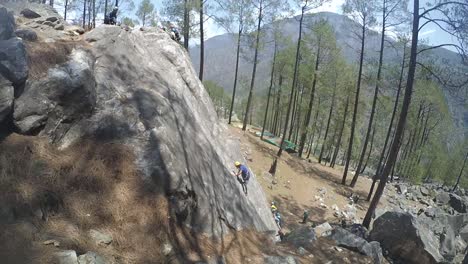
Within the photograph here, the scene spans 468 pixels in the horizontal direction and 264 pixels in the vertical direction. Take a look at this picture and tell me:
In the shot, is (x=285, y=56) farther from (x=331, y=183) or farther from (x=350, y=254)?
(x=350, y=254)

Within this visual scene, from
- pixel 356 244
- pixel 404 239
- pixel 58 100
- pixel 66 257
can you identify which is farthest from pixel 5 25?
pixel 404 239

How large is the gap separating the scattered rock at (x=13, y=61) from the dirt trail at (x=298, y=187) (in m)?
13.9

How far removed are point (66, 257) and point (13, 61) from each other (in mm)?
5043

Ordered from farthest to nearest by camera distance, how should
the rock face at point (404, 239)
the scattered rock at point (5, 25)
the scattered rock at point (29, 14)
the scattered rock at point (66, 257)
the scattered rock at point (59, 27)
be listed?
the rock face at point (404, 239) < the scattered rock at point (29, 14) < the scattered rock at point (59, 27) < the scattered rock at point (5, 25) < the scattered rock at point (66, 257)

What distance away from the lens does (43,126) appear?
8.46 m

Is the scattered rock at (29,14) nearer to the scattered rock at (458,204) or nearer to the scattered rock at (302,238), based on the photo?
the scattered rock at (302,238)

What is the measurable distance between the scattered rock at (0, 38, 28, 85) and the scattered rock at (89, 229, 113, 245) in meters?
4.10

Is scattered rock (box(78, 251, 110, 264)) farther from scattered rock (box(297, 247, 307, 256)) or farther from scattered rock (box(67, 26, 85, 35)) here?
scattered rock (box(67, 26, 85, 35))

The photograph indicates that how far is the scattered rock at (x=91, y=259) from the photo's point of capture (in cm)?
598

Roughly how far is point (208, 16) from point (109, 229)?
19.9m

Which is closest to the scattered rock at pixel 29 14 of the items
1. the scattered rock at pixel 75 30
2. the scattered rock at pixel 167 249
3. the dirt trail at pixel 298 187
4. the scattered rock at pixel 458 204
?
the scattered rock at pixel 75 30

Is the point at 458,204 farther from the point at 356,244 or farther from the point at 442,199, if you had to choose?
the point at 356,244

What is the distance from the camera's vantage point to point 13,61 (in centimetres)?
824

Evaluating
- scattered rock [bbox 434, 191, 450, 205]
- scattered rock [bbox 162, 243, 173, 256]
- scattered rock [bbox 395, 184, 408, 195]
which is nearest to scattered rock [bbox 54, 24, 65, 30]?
scattered rock [bbox 162, 243, 173, 256]
